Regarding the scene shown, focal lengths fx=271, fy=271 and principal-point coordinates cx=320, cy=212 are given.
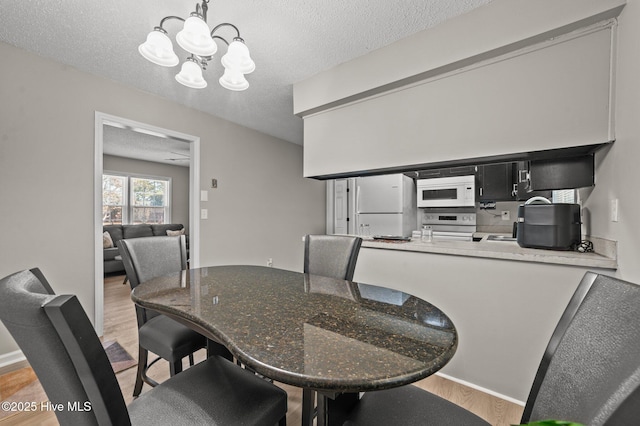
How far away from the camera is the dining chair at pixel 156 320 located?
1411 mm

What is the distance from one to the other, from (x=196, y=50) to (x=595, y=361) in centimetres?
174

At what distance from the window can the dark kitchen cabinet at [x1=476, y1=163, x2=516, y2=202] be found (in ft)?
22.1

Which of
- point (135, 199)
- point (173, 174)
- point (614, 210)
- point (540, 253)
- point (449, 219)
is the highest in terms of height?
point (173, 174)

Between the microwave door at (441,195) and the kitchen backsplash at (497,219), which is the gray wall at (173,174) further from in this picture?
the kitchen backsplash at (497,219)

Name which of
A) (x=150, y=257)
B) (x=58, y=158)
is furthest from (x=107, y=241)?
(x=150, y=257)

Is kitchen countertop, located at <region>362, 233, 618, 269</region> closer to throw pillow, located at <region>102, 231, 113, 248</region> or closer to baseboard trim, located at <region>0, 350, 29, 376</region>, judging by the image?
baseboard trim, located at <region>0, 350, 29, 376</region>

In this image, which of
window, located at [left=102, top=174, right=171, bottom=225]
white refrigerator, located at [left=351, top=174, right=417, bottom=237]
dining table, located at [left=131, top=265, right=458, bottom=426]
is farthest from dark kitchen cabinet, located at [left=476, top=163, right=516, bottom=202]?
window, located at [left=102, top=174, right=171, bottom=225]

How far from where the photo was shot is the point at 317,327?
0.83 meters

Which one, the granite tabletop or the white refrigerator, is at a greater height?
the white refrigerator

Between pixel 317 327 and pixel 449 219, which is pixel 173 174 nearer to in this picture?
pixel 449 219

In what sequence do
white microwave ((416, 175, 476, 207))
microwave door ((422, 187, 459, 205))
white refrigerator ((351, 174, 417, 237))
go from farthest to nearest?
white refrigerator ((351, 174, 417, 237)) < microwave door ((422, 187, 459, 205)) < white microwave ((416, 175, 476, 207))

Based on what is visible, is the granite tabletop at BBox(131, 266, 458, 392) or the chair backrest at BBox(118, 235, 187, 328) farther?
the chair backrest at BBox(118, 235, 187, 328)

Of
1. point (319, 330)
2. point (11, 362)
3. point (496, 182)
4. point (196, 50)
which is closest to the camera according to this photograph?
point (319, 330)

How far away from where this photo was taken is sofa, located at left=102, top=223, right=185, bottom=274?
4918mm
